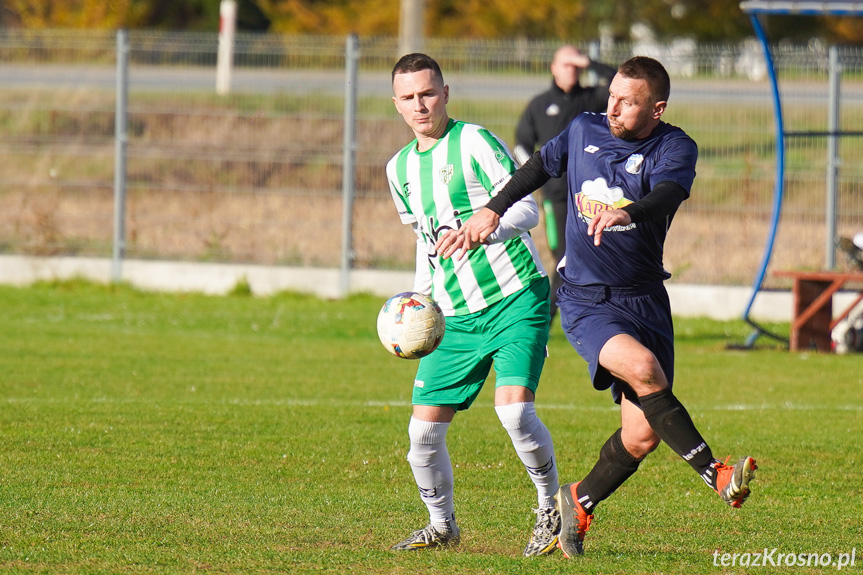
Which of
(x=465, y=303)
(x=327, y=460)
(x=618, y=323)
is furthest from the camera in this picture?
(x=327, y=460)

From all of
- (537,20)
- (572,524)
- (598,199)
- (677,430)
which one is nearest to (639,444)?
(677,430)

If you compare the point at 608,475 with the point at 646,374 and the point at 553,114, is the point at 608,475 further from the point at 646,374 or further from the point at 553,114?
the point at 553,114

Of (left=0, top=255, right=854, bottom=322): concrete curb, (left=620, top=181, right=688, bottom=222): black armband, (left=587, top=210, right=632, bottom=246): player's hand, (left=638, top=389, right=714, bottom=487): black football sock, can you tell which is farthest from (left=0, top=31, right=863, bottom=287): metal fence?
(left=587, top=210, right=632, bottom=246): player's hand

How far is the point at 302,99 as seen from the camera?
15258 millimetres

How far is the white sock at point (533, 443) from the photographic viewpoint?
5047mm

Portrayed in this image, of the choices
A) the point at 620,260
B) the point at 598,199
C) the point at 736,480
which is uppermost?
the point at 598,199

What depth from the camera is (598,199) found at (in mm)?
5000

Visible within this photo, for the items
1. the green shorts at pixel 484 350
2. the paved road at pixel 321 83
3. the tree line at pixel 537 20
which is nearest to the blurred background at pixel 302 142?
the paved road at pixel 321 83

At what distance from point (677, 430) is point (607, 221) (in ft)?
2.85

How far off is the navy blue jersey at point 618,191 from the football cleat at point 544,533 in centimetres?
98

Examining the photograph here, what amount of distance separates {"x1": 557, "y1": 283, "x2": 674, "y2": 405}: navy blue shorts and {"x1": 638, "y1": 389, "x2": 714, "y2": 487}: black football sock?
5.2 inches

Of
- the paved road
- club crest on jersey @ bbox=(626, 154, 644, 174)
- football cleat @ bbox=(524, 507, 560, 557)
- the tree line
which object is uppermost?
the tree line

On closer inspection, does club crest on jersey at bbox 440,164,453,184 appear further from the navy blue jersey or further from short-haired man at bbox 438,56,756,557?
the navy blue jersey

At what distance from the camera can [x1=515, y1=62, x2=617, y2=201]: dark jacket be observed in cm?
1106
